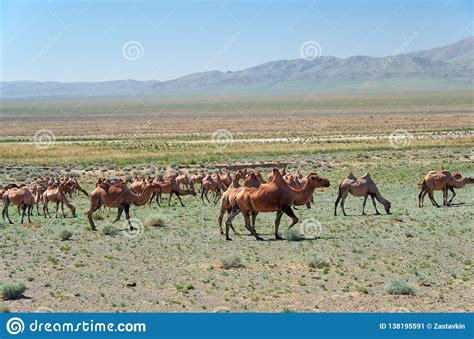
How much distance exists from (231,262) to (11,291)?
4731 millimetres

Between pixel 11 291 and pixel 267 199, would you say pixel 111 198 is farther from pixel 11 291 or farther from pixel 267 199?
pixel 11 291

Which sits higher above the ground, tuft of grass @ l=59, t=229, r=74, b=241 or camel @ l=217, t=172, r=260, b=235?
camel @ l=217, t=172, r=260, b=235

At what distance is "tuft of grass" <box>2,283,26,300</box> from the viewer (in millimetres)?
14086

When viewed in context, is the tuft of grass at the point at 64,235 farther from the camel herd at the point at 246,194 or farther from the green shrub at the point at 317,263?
A: the green shrub at the point at 317,263

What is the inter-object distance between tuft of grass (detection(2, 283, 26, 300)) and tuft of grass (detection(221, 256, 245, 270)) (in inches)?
175

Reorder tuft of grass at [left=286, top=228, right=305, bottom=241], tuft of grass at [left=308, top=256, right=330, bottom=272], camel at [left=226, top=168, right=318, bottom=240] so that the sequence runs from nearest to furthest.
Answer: tuft of grass at [left=308, top=256, right=330, bottom=272] < camel at [left=226, top=168, right=318, bottom=240] < tuft of grass at [left=286, top=228, right=305, bottom=241]

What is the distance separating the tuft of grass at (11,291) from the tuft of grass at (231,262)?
444cm

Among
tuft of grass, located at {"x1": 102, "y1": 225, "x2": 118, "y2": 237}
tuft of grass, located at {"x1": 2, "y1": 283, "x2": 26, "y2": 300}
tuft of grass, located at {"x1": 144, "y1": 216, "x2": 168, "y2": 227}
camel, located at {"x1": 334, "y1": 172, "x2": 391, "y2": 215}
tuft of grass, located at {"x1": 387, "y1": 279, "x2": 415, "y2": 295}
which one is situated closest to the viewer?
tuft of grass, located at {"x1": 387, "y1": 279, "x2": 415, "y2": 295}

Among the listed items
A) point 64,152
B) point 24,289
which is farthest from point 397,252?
point 64,152

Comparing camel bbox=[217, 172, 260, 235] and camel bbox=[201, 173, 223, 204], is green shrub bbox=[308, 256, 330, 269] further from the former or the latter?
camel bbox=[201, 173, 223, 204]

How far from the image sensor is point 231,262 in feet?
54.6

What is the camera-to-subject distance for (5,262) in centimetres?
1780

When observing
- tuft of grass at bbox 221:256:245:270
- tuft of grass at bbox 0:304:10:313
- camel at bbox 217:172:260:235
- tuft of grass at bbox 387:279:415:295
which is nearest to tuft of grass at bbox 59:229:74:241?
camel at bbox 217:172:260:235

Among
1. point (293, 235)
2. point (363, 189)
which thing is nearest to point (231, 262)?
point (293, 235)
